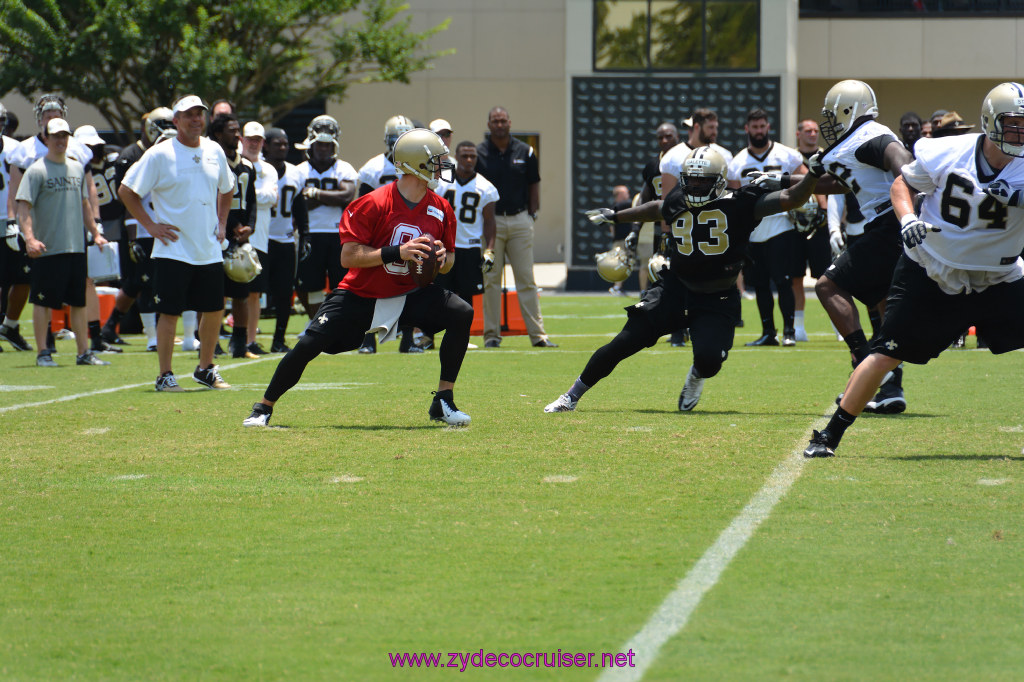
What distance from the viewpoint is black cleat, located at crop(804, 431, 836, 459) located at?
705cm

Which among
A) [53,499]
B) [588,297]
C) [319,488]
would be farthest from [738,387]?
[588,297]

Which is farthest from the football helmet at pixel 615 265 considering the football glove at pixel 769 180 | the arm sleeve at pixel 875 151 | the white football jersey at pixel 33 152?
the white football jersey at pixel 33 152

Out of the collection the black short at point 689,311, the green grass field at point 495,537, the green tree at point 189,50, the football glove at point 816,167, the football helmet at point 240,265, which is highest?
the green tree at point 189,50

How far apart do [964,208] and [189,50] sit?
893 inches

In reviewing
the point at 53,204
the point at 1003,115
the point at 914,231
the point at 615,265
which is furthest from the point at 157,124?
the point at 1003,115

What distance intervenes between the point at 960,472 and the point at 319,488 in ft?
9.77

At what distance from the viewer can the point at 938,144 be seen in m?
6.73

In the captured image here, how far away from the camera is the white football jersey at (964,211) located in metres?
6.56

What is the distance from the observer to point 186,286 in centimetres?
Result: 1002

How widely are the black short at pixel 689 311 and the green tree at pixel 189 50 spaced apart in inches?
775

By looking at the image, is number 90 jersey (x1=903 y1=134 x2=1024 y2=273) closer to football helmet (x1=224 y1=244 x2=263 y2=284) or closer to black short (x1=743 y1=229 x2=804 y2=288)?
football helmet (x1=224 y1=244 x2=263 y2=284)

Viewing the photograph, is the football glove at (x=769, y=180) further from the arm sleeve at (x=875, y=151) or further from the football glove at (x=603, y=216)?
the football glove at (x=603, y=216)

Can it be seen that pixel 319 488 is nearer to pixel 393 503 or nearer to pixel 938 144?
pixel 393 503

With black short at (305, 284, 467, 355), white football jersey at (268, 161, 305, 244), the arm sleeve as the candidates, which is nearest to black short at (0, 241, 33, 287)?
white football jersey at (268, 161, 305, 244)
